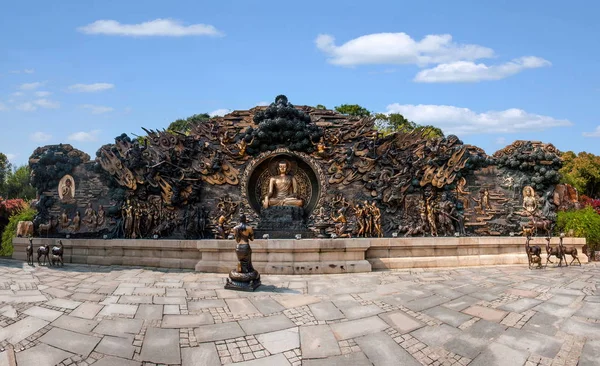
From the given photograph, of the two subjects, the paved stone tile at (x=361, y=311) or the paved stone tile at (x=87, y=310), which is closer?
the paved stone tile at (x=87, y=310)

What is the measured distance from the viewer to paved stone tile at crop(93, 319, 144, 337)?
5.48m

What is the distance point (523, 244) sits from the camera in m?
11.9

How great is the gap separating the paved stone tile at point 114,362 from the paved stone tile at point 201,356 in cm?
54

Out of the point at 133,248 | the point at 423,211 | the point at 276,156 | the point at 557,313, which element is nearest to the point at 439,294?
the point at 557,313

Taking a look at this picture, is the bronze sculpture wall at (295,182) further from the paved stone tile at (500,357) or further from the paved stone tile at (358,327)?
the paved stone tile at (500,357)

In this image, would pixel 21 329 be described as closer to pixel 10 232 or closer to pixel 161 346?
pixel 161 346

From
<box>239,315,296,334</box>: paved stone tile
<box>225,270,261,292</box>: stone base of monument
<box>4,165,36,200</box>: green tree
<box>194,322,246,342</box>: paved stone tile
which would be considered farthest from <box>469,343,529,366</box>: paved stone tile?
<box>4,165,36,200</box>: green tree

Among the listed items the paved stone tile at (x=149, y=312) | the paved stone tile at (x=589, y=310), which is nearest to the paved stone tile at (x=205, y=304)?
the paved stone tile at (x=149, y=312)

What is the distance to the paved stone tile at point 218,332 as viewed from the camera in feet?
17.7

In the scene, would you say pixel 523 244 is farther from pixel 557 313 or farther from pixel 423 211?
pixel 557 313

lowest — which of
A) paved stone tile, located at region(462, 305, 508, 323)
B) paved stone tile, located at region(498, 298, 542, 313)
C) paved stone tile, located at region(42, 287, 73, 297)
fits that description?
paved stone tile, located at region(462, 305, 508, 323)

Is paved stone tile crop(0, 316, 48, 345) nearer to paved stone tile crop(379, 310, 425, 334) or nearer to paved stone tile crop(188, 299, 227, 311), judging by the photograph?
paved stone tile crop(188, 299, 227, 311)

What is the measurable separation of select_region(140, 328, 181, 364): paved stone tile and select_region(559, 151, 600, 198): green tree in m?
28.0

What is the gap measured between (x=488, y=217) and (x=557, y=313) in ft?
28.5
